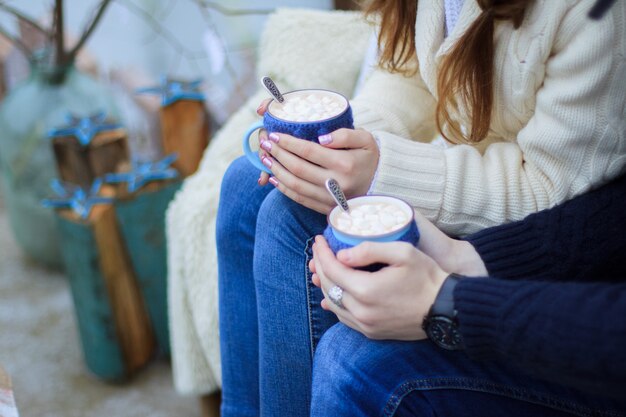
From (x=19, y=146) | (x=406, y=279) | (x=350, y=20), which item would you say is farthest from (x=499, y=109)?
(x=19, y=146)

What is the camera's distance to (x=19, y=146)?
187 centimetres

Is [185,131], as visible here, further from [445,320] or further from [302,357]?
[445,320]

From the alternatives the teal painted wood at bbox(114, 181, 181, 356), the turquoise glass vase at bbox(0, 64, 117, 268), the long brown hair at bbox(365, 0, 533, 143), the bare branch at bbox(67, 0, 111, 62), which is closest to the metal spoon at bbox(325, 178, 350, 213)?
the long brown hair at bbox(365, 0, 533, 143)

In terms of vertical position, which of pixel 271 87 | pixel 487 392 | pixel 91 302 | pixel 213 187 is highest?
pixel 271 87

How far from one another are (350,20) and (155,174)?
539 millimetres

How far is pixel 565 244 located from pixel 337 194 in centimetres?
26

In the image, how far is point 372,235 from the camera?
2.30 ft

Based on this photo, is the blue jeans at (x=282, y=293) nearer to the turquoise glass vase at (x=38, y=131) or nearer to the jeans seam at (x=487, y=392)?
the jeans seam at (x=487, y=392)

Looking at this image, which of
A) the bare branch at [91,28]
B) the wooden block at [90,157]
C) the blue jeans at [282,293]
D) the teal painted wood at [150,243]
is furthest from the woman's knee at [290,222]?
the bare branch at [91,28]

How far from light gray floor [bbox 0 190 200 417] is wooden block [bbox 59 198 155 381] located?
0.16ft

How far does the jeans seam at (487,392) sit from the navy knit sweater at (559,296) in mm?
49

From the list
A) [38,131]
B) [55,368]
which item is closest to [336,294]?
[55,368]

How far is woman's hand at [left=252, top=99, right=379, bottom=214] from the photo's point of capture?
2.69 feet

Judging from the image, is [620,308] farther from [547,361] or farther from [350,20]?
[350,20]
